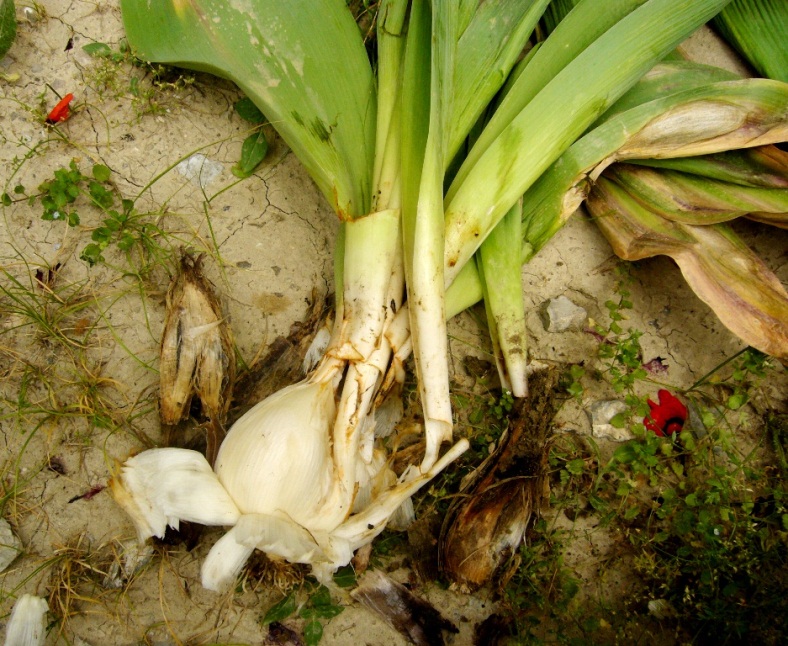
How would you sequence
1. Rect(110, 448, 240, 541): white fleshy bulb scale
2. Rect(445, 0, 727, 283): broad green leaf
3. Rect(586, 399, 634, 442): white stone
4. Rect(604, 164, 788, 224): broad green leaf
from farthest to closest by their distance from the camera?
Rect(586, 399, 634, 442): white stone < Rect(604, 164, 788, 224): broad green leaf < Rect(445, 0, 727, 283): broad green leaf < Rect(110, 448, 240, 541): white fleshy bulb scale

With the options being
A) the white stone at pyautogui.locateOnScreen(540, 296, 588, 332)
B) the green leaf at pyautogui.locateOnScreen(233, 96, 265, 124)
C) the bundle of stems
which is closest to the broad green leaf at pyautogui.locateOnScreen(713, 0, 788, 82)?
the bundle of stems

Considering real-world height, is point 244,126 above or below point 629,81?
above

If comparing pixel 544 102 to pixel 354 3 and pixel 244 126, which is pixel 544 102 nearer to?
pixel 354 3

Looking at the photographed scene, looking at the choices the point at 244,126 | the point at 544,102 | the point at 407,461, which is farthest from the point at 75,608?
the point at 544,102

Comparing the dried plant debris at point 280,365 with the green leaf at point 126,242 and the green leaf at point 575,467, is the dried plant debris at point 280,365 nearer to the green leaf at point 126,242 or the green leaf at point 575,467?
the green leaf at point 126,242

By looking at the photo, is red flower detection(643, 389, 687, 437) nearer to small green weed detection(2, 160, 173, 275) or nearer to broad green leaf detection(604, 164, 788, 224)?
broad green leaf detection(604, 164, 788, 224)

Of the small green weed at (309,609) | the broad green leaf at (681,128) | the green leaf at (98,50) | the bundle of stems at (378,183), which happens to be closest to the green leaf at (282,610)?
the small green weed at (309,609)
